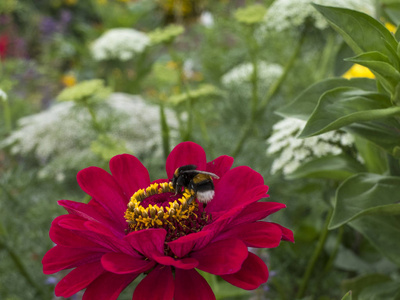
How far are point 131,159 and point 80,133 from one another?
644 mm

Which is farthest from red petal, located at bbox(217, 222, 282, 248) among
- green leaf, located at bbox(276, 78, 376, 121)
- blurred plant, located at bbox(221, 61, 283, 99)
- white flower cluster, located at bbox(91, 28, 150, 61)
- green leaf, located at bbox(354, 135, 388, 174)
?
white flower cluster, located at bbox(91, 28, 150, 61)

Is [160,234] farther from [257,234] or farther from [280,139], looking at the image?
[280,139]

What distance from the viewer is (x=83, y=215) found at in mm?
407

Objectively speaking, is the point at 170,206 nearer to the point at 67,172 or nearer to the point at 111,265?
the point at 111,265

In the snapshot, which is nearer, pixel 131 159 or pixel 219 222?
pixel 219 222

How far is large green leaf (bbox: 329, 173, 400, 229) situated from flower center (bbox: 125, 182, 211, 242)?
6.8 inches

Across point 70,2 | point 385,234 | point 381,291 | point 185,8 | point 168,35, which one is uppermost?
→ point 70,2

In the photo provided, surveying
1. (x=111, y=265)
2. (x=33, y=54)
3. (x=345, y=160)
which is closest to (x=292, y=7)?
(x=345, y=160)

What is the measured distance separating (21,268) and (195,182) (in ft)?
1.65

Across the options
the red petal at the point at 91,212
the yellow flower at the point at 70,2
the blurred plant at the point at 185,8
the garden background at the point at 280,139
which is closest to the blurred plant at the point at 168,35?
the garden background at the point at 280,139

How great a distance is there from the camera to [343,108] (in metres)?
0.52

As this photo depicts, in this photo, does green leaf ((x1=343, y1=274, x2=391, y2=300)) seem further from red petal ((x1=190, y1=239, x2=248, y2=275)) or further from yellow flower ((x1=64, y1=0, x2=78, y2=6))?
yellow flower ((x1=64, y1=0, x2=78, y2=6))

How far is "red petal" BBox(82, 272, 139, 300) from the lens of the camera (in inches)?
15.9

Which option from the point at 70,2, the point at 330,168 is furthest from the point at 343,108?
the point at 70,2
